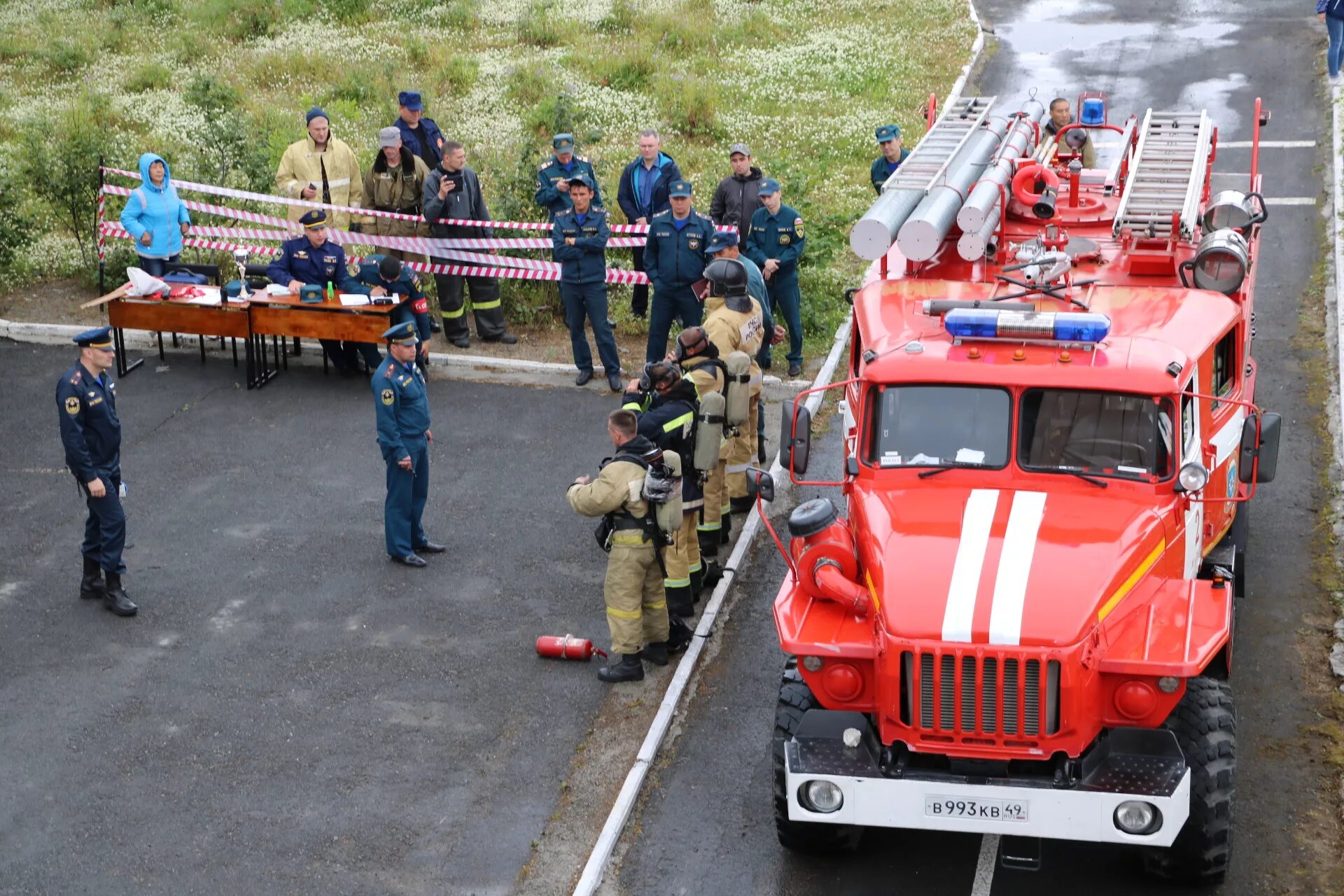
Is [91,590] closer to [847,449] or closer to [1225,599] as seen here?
[847,449]

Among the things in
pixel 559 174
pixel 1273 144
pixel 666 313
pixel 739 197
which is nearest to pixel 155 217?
pixel 559 174

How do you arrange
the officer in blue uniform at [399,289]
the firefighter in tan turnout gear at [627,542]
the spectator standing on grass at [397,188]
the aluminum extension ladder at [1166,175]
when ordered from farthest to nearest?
the spectator standing on grass at [397,188] → the officer in blue uniform at [399,289] → the aluminum extension ladder at [1166,175] → the firefighter in tan turnout gear at [627,542]

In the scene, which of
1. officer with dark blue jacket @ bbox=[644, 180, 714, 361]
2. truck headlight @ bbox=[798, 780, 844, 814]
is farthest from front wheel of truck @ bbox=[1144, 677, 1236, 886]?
officer with dark blue jacket @ bbox=[644, 180, 714, 361]

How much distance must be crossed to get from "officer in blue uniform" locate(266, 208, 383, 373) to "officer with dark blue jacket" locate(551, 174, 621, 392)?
2128mm

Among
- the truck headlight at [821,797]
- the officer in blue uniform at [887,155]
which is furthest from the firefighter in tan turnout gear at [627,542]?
the officer in blue uniform at [887,155]

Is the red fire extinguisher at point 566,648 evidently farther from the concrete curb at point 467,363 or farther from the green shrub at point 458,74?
the green shrub at point 458,74

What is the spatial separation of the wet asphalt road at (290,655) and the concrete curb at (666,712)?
0.46 metres

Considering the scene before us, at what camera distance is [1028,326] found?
8141mm

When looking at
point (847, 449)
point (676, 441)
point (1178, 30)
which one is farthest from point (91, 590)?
point (1178, 30)

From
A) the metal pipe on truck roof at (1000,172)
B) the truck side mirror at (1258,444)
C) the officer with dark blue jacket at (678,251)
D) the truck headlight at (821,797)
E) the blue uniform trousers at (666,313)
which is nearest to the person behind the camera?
the truck headlight at (821,797)

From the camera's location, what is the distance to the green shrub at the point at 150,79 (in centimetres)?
2670

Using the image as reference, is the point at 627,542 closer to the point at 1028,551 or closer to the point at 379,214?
the point at 1028,551

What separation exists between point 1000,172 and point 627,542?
3.88m

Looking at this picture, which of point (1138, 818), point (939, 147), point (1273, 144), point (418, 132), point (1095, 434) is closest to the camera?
point (1138, 818)
